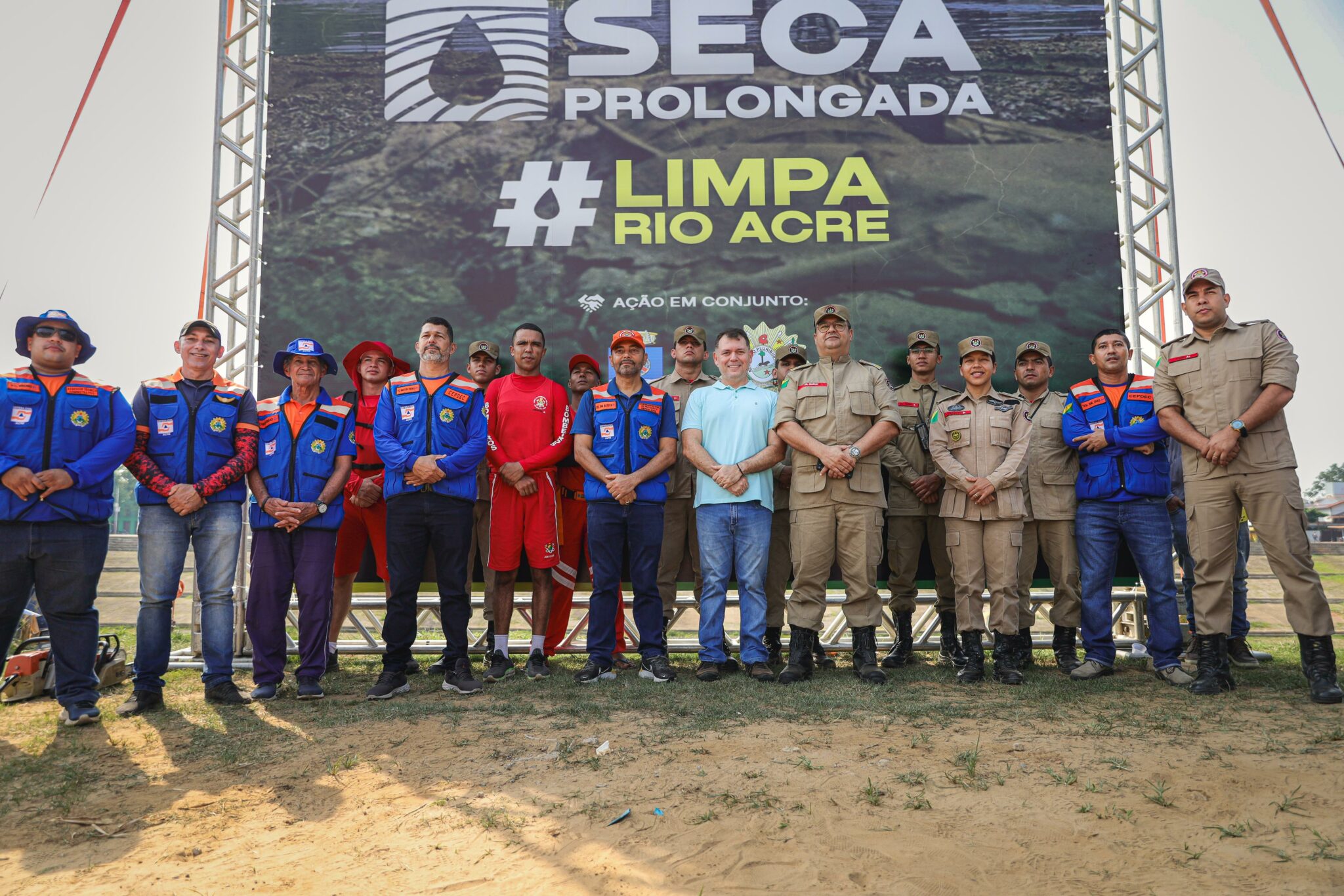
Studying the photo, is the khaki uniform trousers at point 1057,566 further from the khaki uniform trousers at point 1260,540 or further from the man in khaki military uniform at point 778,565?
the man in khaki military uniform at point 778,565

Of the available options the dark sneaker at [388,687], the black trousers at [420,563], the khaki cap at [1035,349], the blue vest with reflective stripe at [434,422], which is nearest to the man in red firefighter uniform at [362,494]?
the blue vest with reflective stripe at [434,422]

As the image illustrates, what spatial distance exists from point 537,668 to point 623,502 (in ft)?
3.52

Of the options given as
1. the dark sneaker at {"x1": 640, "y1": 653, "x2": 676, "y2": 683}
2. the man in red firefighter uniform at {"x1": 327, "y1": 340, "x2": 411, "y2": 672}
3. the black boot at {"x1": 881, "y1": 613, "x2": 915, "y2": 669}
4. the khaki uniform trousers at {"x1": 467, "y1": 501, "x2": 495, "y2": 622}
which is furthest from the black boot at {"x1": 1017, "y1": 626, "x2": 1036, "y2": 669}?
the man in red firefighter uniform at {"x1": 327, "y1": 340, "x2": 411, "y2": 672}

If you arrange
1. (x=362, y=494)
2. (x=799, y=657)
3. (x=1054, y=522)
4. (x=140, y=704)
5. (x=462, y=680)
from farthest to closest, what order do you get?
1. (x=362, y=494)
2. (x=1054, y=522)
3. (x=799, y=657)
4. (x=462, y=680)
5. (x=140, y=704)

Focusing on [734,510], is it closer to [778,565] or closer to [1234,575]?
[778,565]

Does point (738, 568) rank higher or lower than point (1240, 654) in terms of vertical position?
higher

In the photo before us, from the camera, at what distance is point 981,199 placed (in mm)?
6020

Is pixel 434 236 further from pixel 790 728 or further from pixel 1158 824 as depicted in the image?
pixel 1158 824

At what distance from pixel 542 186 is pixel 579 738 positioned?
13.5ft

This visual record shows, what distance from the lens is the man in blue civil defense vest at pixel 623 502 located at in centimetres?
468

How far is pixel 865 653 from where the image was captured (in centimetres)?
457

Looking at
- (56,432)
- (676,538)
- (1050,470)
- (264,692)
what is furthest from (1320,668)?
(56,432)

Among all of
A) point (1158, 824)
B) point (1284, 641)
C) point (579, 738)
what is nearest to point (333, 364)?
point (579, 738)

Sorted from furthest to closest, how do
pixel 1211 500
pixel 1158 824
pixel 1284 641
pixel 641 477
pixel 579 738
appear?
pixel 1284 641 < pixel 641 477 < pixel 1211 500 < pixel 579 738 < pixel 1158 824
